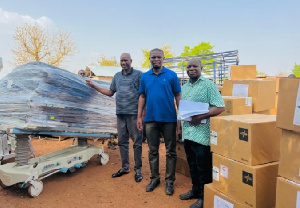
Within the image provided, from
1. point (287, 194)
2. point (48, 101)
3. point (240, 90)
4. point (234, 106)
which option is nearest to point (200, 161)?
point (234, 106)

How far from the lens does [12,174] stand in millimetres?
3256

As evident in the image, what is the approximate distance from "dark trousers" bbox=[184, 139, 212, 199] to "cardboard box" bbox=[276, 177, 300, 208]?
1.07 meters

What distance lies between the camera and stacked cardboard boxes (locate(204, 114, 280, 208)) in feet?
6.83

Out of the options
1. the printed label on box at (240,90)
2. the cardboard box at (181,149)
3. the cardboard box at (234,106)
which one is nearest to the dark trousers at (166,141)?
the cardboard box at (234,106)

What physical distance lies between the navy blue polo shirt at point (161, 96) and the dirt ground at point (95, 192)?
99 cm

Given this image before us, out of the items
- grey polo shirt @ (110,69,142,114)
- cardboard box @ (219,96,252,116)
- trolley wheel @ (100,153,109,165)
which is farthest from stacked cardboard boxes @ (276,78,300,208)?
trolley wheel @ (100,153,109,165)

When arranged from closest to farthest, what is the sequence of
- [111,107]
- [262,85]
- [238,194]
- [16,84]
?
1. [238,194]
2. [16,84]
3. [262,85]
4. [111,107]

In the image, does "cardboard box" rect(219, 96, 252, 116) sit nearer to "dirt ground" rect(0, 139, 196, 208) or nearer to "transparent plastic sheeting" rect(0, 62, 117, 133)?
"dirt ground" rect(0, 139, 196, 208)

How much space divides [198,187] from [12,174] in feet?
7.57

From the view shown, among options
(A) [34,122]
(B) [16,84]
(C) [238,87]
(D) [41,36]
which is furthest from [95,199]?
(D) [41,36]

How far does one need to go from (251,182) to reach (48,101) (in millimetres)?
2474

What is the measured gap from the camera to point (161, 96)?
3.22 metres

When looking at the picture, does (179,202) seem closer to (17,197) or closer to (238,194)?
(238,194)

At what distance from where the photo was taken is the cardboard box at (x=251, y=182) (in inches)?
82.0
